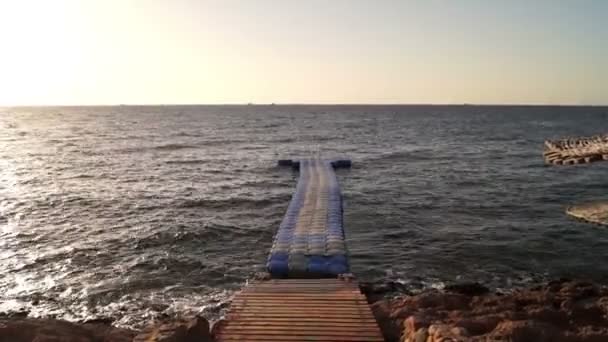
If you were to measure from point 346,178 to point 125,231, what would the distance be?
77.9ft

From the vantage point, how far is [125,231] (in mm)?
29125

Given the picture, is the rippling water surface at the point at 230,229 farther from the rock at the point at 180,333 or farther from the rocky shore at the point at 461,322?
the rock at the point at 180,333

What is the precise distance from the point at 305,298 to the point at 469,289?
6508mm

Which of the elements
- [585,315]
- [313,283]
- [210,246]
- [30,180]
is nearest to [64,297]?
[210,246]

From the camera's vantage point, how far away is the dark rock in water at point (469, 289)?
18.7 metres

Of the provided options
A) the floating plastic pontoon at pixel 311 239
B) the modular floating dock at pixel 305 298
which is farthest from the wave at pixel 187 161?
the modular floating dock at pixel 305 298

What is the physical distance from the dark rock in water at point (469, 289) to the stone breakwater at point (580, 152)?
79.9 ft

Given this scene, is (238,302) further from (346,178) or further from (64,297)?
(346,178)

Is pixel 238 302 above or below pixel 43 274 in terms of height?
above

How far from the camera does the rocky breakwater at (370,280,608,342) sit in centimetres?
1223

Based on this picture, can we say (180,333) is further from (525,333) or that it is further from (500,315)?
(500,315)

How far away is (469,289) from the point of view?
61.9 ft

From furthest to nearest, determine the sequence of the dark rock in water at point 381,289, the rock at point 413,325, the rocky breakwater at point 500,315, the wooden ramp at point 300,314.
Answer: the dark rock in water at point 381,289, the wooden ramp at point 300,314, the rock at point 413,325, the rocky breakwater at point 500,315

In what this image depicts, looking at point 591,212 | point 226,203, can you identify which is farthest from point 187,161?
point 591,212
